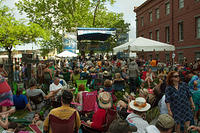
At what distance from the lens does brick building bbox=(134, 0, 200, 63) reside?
21078 millimetres

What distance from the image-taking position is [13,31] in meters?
14.7

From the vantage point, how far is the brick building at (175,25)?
69.2 ft

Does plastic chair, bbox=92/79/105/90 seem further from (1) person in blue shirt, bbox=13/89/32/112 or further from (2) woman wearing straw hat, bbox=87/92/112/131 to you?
(2) woman wearing straw hat, bbox=87/92/112/131

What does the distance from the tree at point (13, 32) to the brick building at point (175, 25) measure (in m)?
13.3

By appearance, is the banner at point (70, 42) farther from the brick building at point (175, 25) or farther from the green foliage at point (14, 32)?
the brick building at point (175, 25)

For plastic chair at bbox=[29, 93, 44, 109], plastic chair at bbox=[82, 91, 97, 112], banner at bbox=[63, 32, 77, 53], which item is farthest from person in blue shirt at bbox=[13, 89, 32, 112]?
banner at bbox=[63, 32, 77, 53]

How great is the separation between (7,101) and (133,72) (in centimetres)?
615

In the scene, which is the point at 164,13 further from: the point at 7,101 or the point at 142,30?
the point at 7,101

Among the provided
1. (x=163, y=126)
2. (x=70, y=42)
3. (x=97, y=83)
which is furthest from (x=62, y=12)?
(x=163, y=126)

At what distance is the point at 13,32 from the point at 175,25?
734 inches

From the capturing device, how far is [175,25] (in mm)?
24906

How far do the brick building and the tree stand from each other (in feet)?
43.6

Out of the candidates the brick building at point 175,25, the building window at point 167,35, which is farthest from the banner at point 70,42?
the building window at point 167,35

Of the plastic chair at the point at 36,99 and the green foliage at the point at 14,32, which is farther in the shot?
the green foliage at the point at 14,32
